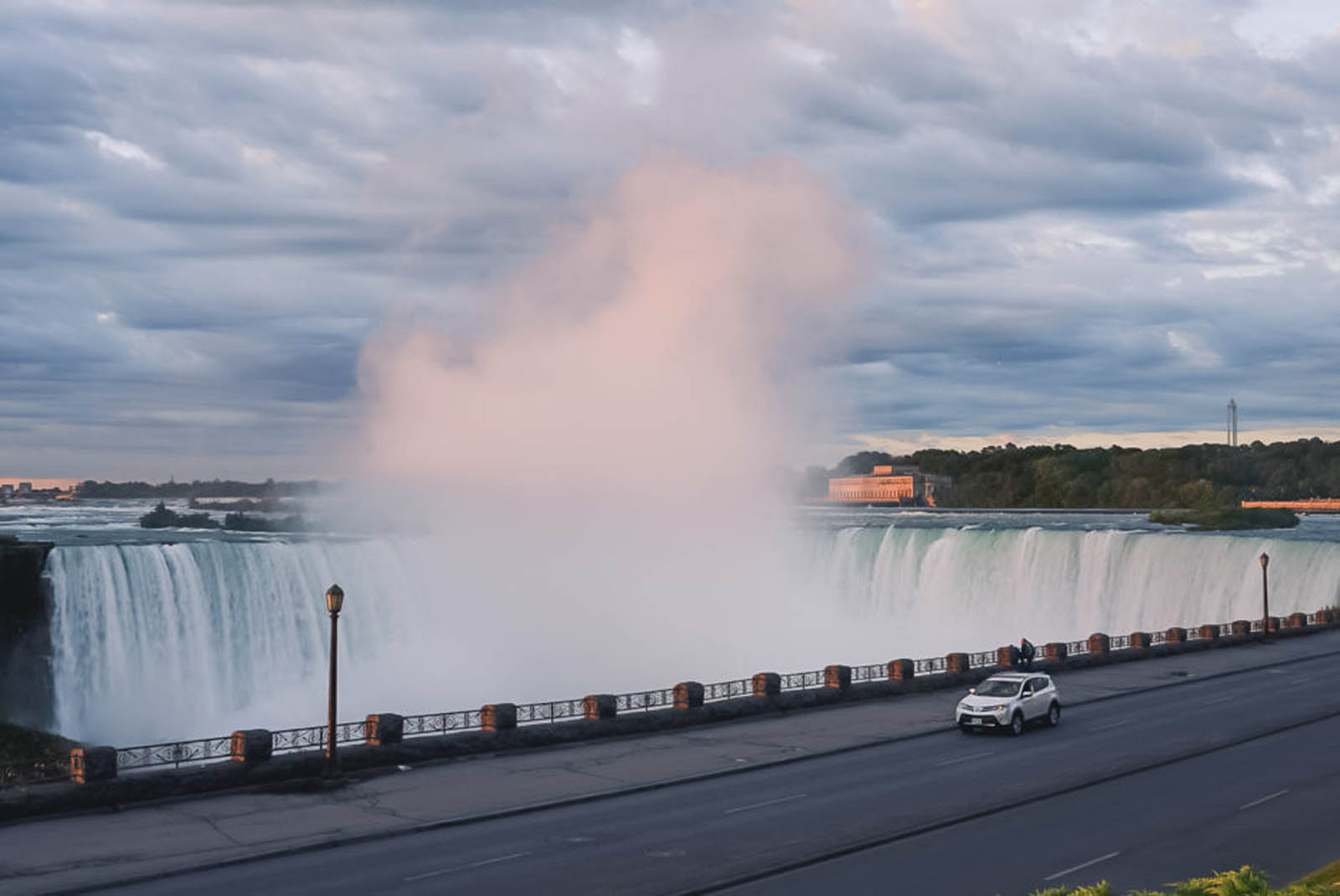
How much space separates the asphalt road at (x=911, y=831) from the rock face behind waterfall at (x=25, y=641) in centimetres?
4057

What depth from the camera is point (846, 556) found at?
89.7 m

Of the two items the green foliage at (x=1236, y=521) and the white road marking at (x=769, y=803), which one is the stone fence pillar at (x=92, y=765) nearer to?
the white road marking at (x=769, y=803)

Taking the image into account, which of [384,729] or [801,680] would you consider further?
[801,680]

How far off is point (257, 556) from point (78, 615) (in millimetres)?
9352

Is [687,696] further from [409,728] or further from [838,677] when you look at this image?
[409,728]

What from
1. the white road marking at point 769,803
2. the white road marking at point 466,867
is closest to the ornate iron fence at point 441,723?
the white road marking at point 769,803

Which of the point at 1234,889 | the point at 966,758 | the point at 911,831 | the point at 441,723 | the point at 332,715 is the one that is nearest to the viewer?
the point at 1234,889

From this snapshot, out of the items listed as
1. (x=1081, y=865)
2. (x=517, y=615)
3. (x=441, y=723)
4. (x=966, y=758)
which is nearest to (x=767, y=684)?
(x=966, y=758)

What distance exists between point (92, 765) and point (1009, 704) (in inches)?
815

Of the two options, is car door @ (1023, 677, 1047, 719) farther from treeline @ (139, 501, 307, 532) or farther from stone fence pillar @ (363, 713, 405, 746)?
treeline @ (139, 501, 307, 532)

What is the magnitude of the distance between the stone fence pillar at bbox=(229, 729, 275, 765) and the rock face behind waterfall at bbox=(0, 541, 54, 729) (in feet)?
113

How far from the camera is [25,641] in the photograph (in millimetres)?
54031

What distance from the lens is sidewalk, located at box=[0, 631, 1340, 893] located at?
19.2 m

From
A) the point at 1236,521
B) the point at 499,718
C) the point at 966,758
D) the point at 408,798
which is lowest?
the point at 966,758
